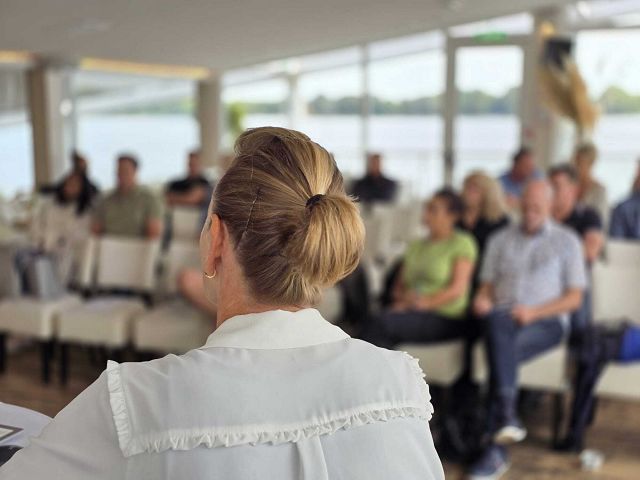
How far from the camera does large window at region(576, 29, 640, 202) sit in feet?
32.5

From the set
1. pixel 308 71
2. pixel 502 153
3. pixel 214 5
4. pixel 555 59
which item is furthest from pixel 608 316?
pixel 308 71

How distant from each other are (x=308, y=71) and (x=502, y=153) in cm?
372

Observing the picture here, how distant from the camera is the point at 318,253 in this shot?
1.13 meters

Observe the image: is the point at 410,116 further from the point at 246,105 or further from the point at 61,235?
the point at 61,235

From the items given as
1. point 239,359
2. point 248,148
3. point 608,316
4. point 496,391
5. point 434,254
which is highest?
point 248,148

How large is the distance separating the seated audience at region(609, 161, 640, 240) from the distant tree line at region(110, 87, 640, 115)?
4372 mm

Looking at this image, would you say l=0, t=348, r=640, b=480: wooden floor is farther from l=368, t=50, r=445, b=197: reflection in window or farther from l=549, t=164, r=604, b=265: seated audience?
l=368, t=50, r=445, b=197: reflection in window

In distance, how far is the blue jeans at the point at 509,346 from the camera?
385 centimetres

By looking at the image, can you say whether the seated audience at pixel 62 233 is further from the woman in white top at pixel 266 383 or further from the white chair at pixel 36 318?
the woman in white top at pixel 266 383

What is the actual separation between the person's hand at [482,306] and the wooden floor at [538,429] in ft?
2.35

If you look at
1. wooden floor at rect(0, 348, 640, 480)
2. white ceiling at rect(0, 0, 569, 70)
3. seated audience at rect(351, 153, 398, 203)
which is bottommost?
wooden floor at rect(0, 348, 640, 480)

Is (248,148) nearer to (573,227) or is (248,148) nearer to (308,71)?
(573,227)

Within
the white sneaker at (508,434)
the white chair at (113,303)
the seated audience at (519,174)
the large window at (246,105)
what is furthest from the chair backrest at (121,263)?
the large window at (246,105)

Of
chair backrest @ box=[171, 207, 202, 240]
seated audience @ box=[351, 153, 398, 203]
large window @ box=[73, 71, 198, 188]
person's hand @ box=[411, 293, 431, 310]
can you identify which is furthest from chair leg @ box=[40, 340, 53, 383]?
large window @ box=[73, 71, 198, 188]
